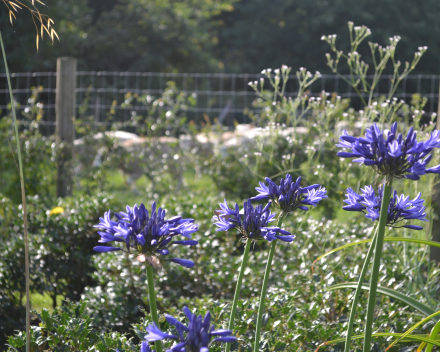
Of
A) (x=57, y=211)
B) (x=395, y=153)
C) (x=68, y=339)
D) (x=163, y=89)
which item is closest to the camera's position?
(x=395, y=153)

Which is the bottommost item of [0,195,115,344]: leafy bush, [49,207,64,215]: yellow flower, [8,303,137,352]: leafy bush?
[0,195,115,344]: leafy bush

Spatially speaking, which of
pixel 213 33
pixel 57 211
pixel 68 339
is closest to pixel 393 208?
pixel 68 339

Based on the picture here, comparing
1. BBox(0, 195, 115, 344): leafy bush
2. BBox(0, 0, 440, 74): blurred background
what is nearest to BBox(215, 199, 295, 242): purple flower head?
BBox(0, 195, 115, 344): leafy bush

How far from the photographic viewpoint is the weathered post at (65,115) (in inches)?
202

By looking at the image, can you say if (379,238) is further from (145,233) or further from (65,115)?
(65,115)

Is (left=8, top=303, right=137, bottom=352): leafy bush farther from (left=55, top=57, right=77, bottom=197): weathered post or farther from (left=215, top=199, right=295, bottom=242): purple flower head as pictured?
(left=55, top=57, right=77, bottom=197): weathered post

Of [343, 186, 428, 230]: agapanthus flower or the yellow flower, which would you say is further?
the yellow flower

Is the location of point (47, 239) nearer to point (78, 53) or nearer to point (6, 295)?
point (6, 295)

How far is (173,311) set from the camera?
2160 millimetres

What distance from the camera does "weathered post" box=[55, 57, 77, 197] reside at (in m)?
5.14

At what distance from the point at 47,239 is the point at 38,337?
159 cm

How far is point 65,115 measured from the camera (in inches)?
206

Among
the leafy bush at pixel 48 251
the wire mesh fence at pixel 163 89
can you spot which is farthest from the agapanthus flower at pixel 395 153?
the wire mesh fence at pixel 163 89

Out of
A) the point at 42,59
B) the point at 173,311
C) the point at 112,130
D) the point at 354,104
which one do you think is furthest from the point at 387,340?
the point at 354,104
